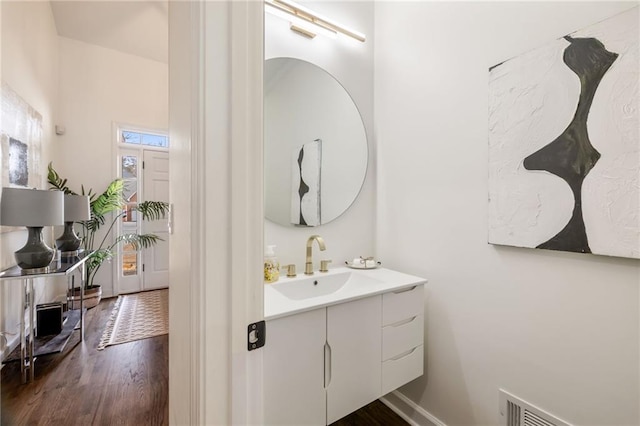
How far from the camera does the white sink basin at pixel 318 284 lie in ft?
4.85

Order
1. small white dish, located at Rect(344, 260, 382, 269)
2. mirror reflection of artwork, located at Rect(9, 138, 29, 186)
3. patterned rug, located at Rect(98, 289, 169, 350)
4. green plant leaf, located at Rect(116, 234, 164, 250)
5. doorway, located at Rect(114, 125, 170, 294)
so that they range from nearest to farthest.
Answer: small white dish, located at Rect(344, 260, 382, 269)
mirror reflection of artwork, located at Rect(9, 138, 29, 186)
patterned rug, located at Rect(98, 289, 169, 350)
green plant leaf, located at Rect(116, 234, 164, 250)
doorway, located at Rect(114, 125, 170, 294)

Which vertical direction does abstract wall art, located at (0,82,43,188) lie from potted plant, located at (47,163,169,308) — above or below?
above

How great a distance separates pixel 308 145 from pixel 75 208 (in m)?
2.61

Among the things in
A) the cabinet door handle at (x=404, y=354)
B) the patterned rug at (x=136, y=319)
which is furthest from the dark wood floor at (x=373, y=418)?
the patterned rug at (x=136, y=319)

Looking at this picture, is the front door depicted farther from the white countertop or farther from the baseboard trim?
the baseboard trim

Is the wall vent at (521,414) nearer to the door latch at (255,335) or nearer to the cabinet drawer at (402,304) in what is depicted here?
the cabinet drawer at (402,304)

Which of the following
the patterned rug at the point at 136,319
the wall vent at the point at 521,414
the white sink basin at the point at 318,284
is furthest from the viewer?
the patterned rug at the point at 136,319

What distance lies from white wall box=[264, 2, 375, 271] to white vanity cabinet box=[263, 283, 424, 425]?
1.77ft

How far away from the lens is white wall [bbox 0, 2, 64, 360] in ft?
7.25

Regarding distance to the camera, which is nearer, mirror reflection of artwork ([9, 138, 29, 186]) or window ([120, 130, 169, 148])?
mirror reflection of artwork ([9, 138, 29, 186])

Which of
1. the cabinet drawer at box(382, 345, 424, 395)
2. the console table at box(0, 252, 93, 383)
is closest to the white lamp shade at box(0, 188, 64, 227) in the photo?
the console table at box(0, 252, 93, 383)

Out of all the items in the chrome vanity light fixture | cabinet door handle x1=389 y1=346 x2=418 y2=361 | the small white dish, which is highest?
the chrome vanity light fixture

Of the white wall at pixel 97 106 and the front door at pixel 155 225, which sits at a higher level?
the white wall at pixel 97 106

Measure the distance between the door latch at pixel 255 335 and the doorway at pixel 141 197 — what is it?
3.84 meters
